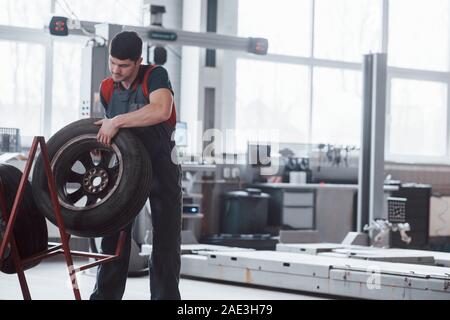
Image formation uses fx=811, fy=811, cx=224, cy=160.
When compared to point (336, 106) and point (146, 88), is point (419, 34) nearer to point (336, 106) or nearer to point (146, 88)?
point (336, 106)

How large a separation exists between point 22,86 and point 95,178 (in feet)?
16.3

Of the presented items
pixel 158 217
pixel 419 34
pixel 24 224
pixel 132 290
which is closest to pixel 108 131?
pixel 158 217

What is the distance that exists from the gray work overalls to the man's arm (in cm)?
9

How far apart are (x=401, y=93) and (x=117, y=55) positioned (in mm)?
7559

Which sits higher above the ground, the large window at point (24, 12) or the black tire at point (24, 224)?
the large window at point (24, 12)

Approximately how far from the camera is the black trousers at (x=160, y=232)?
3383 millimetres

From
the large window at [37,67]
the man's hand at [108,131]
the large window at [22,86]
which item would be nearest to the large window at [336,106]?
the large window at [37,67]

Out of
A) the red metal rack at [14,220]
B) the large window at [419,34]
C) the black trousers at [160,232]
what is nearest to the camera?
the red metal rack at [14,220]

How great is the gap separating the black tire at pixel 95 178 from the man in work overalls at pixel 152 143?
0.27 ft

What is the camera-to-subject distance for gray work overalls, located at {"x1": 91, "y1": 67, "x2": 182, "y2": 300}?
338 centimetres

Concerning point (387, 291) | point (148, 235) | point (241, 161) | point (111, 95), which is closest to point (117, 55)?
point (111, 95)

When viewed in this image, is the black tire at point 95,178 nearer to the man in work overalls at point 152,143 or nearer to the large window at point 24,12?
the man in work overalls at point 152,143

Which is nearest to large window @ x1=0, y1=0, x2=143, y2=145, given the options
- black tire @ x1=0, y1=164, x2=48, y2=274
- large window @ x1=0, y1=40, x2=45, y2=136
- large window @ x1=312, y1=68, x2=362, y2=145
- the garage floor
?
large window @ x1=0, y1=40, x2=45, y2=136

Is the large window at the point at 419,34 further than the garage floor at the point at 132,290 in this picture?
Yes
